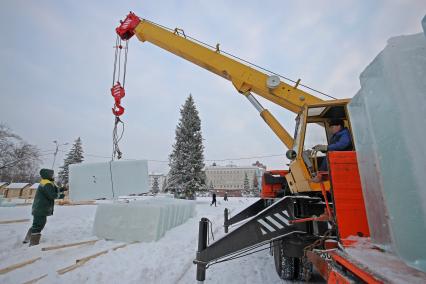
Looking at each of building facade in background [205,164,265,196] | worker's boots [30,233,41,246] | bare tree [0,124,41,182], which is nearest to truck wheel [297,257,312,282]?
worker's boots [30,233,41,246]

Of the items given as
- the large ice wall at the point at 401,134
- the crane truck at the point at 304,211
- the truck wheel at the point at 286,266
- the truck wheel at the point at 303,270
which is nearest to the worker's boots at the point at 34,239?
the crane truck at the point at 304,211

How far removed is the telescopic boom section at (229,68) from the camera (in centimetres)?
487

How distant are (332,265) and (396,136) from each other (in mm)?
1018

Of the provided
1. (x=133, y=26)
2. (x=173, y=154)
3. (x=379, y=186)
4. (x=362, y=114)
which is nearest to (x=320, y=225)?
(x=379, y=186)

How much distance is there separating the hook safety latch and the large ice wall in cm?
523

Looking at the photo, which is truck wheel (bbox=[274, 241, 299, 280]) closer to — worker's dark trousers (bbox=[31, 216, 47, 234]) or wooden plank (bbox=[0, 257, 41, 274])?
wooden plank (bbox=[0, 257, 41, 274])

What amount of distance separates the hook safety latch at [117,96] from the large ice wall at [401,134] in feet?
17.2

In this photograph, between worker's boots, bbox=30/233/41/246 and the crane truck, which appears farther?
worker's boots, bbox=30/233/41/246

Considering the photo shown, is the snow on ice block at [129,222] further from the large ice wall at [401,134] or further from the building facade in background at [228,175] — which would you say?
the building facade in background at [228,175]

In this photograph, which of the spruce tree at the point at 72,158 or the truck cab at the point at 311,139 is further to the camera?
the spruce tree at the point at 72,158

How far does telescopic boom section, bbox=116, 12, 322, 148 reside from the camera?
4871 millimetres

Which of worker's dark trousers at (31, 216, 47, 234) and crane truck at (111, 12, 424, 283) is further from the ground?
crane truck at (111, 12, 424, 283)

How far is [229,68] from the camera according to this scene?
18.4 feet

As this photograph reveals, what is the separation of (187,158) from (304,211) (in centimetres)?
2070
